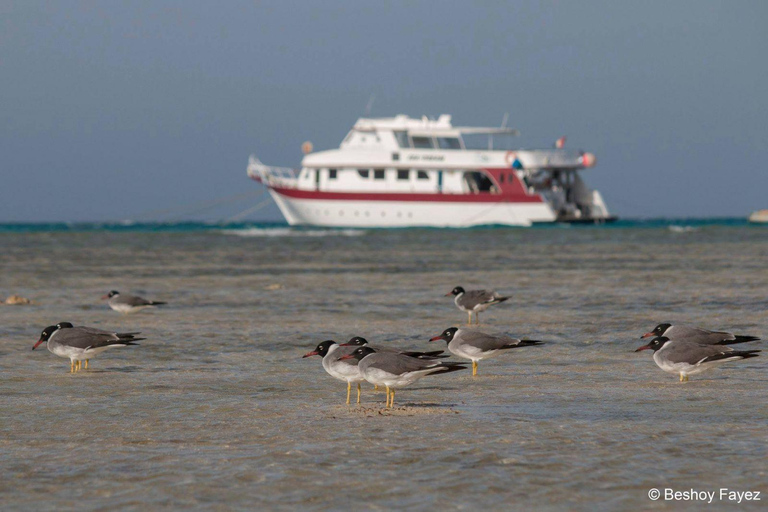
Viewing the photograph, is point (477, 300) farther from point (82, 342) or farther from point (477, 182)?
point (477, 182)

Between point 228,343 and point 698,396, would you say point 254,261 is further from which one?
point 698,396

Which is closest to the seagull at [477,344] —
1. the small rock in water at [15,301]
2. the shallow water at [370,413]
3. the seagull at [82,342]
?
the shallow water at [370,413]

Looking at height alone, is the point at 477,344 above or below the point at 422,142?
below

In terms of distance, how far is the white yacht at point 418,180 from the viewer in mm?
66000

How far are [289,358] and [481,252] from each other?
2848 cm

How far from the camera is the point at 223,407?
9266 mm

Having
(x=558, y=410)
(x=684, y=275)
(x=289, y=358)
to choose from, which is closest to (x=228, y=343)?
(x=289, y=358)

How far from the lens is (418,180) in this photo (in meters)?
66.5

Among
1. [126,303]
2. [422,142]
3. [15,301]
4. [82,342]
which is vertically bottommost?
[82,342]

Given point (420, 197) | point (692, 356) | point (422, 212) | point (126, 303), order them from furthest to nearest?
point (422, 212), point (420, 197), point (126, 303), point (692, 356)

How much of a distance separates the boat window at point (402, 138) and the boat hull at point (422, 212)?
3.89 m

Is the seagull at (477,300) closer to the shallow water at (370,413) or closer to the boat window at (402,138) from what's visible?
the shallow water at (370,413)

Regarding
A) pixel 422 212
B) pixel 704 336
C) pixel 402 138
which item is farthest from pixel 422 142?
pixel 704 336

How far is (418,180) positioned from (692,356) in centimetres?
5664
